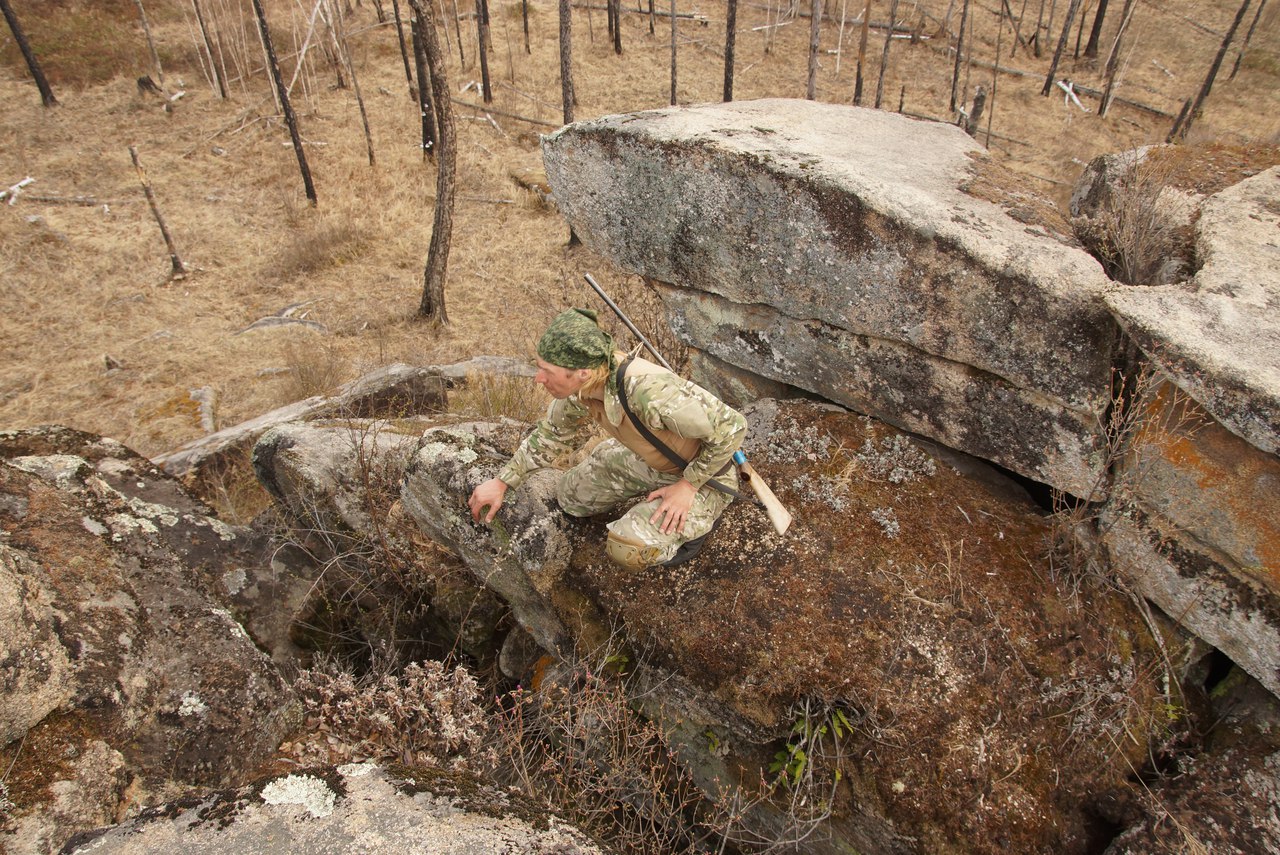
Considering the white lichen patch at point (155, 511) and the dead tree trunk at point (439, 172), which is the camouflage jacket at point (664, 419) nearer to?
the white lichen patch at point (155, 511)

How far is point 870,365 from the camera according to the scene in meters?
4.34

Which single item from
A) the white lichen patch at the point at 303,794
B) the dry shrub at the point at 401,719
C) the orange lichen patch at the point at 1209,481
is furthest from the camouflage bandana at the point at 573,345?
the orange lichen patch at the point at 1209,481

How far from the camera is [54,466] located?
4.41 meters

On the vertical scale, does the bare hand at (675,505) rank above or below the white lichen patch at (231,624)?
above

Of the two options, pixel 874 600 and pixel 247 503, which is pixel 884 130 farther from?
pixel 247 503

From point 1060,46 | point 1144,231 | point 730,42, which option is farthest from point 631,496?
point 1060,46

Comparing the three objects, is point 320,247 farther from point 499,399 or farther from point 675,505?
point 675,505

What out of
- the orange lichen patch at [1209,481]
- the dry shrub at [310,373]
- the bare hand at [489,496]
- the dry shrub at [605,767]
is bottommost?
the dry shrub at [310,373]

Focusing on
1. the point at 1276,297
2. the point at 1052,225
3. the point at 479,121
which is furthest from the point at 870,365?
the point at 479,121

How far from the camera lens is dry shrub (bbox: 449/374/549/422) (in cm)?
742

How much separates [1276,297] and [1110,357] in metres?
0.75

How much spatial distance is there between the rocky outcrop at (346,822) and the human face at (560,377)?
1677mm

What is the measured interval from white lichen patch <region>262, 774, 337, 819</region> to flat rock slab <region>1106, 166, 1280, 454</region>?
3551 mm

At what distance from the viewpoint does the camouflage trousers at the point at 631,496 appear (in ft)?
12.0
